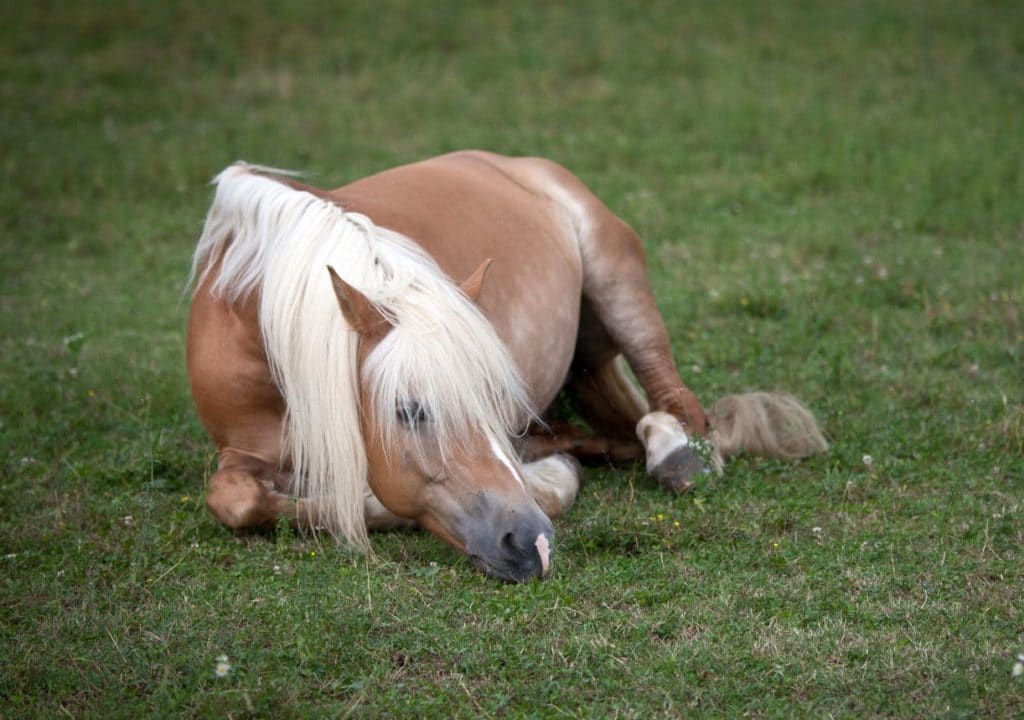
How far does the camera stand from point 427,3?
1410 centimetres

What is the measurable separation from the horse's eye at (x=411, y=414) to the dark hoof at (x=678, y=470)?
1.46m

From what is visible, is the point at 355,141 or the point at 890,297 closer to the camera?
the point at 890,297

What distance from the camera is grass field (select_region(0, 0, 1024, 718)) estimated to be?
11.2 feet

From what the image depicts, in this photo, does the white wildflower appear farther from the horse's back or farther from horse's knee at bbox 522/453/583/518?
the horse's back

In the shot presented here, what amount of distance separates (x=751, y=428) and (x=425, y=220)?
162 centimetres

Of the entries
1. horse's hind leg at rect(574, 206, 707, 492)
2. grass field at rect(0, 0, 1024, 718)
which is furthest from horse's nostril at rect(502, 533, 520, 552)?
horse's hind leg at rect(574, 206, 707, 492)

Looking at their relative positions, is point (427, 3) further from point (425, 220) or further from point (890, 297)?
point (425, 220)

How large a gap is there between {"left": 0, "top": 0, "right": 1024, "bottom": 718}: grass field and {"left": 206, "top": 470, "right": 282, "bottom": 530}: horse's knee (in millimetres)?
115

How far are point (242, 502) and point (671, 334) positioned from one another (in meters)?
3.16

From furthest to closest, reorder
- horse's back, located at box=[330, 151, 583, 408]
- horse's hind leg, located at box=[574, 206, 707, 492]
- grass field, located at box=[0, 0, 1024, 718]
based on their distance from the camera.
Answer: horse's hind leg, located at box=[574, 206, 707, 492] → horse's back, located at box=[330, 151, 583, 408] → grass field, located at box=[0, 0, 1024, 718]

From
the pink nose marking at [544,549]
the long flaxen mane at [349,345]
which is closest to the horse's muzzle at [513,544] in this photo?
the pink nose marking at [544,549]

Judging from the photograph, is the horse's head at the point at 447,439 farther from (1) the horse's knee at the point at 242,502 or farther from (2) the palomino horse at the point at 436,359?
(1) the horse's knee at the point at 242,502

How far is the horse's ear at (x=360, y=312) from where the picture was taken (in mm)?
3814

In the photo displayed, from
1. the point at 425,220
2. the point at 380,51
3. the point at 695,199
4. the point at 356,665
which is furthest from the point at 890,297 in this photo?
the point at 380,51
